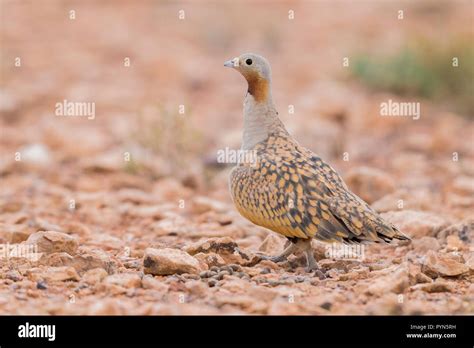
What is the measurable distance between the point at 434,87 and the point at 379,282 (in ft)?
30.6

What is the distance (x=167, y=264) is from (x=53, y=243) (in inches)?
38.5

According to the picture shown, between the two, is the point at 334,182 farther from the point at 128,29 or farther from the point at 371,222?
the point at 128,29

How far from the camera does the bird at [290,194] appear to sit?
6.19 m

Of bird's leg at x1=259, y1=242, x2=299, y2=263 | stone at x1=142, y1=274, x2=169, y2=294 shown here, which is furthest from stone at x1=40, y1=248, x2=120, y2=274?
bird's leg at x1=259, y1=242, x2=299, y2=263

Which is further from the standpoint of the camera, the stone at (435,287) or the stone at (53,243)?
the stone at (53,243)

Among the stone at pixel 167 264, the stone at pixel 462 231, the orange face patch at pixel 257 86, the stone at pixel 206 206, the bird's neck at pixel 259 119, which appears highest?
the orange face patch at pixel 257 86

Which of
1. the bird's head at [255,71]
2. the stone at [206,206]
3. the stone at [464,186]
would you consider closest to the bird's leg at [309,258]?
the bird's head at [255,71]

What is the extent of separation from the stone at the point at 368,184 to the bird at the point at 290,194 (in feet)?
7.79

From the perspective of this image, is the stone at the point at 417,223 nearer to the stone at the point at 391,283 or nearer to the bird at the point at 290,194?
the bird at the point at 290,194

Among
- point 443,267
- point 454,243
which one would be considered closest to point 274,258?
point 443,267

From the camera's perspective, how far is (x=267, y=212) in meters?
6.31

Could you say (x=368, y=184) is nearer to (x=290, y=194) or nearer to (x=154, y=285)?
(x=290, y=194)

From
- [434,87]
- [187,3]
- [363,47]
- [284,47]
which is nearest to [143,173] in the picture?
[434,87]

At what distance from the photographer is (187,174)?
408 inches
